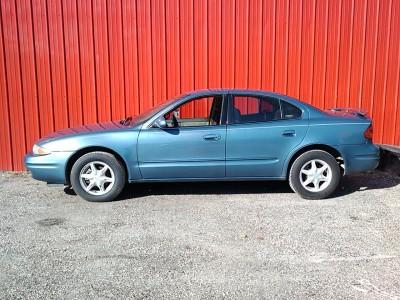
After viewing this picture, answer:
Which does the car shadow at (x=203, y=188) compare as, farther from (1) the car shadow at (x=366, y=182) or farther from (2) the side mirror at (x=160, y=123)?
(2) the side mirror at (x=160, y=123)

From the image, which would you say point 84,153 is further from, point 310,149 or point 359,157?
point 359,157

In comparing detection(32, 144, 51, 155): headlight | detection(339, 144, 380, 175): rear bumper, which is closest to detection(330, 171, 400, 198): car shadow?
detection(339, 144, 380, 175): rear bumper

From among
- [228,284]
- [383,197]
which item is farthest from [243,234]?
[383,197]

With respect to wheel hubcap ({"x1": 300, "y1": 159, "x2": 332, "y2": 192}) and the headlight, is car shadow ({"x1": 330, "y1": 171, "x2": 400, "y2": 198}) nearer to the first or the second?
wheel hubcap ({"x1": 300, "y1": 159, "x2": 332, "y2": 192})

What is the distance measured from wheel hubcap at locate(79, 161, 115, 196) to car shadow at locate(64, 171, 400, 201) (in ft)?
0.90

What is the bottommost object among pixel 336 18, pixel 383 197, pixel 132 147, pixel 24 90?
pixel 383 197

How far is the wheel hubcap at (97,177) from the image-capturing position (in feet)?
19.6

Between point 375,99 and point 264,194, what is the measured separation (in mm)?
3150

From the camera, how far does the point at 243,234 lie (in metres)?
4.89

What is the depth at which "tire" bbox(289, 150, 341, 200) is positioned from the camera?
240 inches

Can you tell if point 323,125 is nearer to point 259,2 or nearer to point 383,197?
point 383,197

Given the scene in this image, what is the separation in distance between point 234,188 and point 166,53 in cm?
262

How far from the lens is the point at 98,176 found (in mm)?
5992

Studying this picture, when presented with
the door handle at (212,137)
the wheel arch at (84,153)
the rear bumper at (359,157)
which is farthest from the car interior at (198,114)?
the rear bumper at (359,157)
